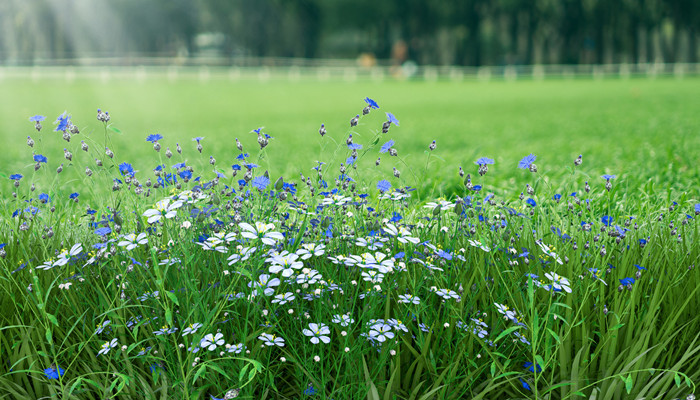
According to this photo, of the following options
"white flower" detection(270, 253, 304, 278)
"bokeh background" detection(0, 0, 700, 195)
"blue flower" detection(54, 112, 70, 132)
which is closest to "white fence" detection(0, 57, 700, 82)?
"bokeh background" detection(0, 0, 700, 195)

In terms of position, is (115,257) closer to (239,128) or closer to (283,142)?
(283,142)

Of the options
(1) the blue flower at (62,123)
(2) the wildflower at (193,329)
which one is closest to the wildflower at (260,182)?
(2) the wildflower at (193,329)

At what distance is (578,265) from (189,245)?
1.58 metres

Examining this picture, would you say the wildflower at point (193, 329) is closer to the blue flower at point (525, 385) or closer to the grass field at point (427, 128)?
the blue flower at point (525, 385)

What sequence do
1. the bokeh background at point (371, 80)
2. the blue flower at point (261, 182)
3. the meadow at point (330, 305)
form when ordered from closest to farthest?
the meadow at point (330, 305) → the blue flower at point (261, 182) → the bokeh background at point (371, 80)

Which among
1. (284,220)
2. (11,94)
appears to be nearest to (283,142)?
(284,220)

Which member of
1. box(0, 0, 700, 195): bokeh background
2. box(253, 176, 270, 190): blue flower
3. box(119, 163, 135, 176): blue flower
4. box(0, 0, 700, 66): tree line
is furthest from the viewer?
box(0, 0, 700, 66): tree line

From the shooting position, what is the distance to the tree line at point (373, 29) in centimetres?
5734

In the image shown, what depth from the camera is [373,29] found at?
2606 inches

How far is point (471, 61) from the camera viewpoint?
61.7m

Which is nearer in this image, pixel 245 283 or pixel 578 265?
pixel 245 283

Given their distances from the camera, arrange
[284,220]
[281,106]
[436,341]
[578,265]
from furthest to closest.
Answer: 1. [281,106]
2. [284,220]
3. [578,265]
4. [436,341]

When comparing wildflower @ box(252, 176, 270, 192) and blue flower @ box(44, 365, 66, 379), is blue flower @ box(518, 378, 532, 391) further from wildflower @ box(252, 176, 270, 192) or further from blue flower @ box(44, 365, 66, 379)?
blue flower @ box(44, 365, 66, 379)

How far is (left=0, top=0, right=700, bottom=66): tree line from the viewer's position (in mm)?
57344
